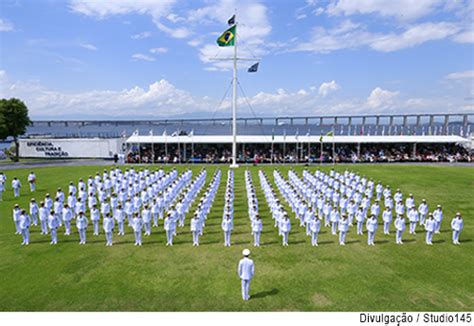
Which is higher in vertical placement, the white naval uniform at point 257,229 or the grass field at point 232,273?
the white naval uniform at point 257,229

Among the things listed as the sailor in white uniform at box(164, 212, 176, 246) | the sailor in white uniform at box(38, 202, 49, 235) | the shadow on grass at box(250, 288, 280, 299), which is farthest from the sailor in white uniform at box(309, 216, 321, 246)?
the sailor in white uniform at box(38, 202, 49, 235)

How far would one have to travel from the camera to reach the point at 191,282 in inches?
343

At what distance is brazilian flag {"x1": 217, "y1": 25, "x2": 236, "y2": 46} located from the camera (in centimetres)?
2941

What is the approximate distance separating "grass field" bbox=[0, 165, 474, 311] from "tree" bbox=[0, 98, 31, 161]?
27942mm

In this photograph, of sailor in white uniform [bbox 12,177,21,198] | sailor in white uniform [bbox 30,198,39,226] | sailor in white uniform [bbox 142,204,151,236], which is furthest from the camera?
sailor in white uniform [bbox 12,177,21,198]

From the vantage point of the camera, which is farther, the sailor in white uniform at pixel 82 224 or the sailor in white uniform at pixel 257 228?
the sailor in white uniform at pixel 82 224

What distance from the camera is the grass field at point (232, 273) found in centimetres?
768

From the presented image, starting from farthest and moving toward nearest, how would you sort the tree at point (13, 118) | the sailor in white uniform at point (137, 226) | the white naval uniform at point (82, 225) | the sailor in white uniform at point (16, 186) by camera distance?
the tree at point (13, 118) < the sailor in white uniform at point (16, 186) < the white naval uniform at point (82, 225) < the sailor in white uniform at point (137, 226)

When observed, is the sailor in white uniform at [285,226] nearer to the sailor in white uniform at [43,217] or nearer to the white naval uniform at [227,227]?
the white naval uniform at [227,227]

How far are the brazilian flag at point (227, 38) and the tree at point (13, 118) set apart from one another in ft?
85.4

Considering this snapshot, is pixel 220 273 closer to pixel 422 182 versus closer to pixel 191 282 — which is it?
pixel 191 282

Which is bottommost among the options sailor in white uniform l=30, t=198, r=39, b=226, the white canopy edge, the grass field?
the grass field

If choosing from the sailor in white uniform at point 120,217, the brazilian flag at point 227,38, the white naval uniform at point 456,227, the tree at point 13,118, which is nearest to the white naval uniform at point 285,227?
the white naval uniform at point 456,227

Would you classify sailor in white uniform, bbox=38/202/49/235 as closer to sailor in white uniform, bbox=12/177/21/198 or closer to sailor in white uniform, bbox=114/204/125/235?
sailor in white uniform, bbox=114/204/125/235
